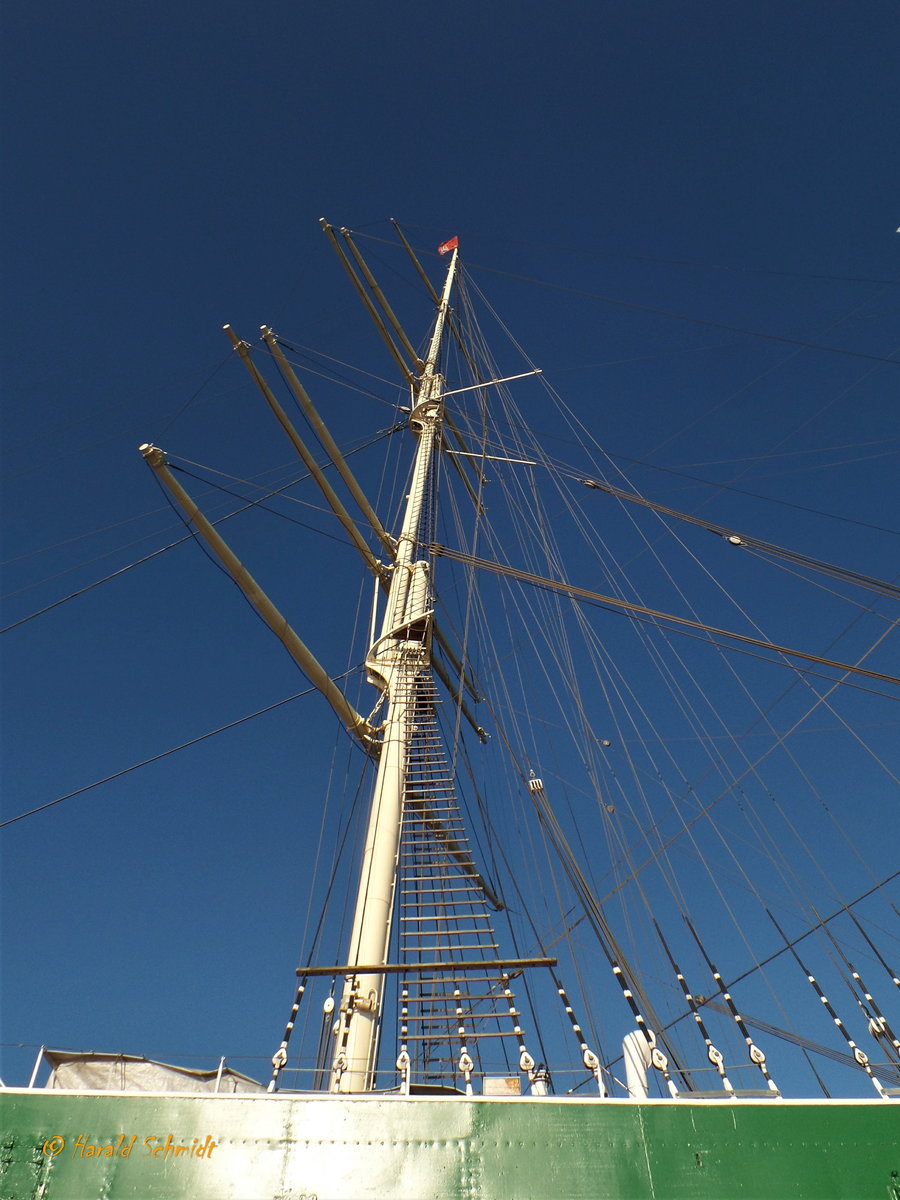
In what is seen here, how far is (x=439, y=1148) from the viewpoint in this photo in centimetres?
495

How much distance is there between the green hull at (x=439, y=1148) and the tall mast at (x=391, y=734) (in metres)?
1.16

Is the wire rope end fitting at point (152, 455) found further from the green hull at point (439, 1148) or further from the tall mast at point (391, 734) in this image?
the green hull at point (439, 1148)

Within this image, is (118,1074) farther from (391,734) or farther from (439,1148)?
(391,734)

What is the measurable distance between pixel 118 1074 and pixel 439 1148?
308 centimetres

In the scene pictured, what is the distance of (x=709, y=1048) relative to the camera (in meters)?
5.82

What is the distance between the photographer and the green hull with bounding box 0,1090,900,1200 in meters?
4.77

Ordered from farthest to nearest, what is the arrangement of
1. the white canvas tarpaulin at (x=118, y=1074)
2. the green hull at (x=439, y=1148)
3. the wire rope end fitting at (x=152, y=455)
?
the wire rope end fitting at (x=152, y=455) → the white canvas tarpaulin at (x=118, y=1074) → the green hull at (x=439, y=1148)

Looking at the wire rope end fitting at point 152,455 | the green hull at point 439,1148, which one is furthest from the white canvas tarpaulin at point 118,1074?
the wire rope end fitting at point 152,455

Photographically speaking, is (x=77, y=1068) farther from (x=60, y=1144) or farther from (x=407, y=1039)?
(x=407, y=1039)

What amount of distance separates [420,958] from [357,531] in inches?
358

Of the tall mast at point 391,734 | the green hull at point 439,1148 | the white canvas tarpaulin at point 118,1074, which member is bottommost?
the green hull at point 439,1148

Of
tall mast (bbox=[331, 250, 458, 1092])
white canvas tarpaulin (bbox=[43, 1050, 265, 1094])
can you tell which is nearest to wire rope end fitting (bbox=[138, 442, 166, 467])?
tall mast (bbox=[331, 250, 458, 1092])

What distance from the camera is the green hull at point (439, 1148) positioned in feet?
15.7

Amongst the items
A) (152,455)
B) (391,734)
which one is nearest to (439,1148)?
(391,734)
